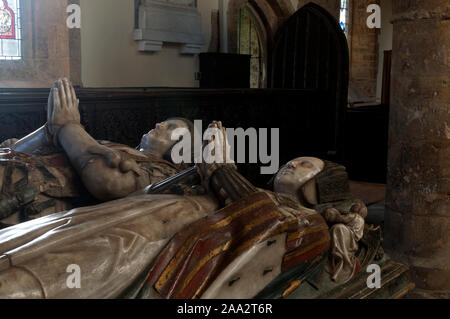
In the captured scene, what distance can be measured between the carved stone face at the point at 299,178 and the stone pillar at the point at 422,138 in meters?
1.80

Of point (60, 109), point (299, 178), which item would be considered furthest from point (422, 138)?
point (60, 109)

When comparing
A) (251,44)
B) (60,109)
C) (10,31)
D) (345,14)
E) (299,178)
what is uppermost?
(345,14)

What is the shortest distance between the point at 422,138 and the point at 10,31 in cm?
513

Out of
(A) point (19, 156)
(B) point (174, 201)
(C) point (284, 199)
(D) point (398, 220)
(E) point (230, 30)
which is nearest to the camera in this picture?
(B) point (174, 201)

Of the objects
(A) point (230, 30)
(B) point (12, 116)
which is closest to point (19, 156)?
(B) point (12, 116)

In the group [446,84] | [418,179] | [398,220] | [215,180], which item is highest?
[446,84]

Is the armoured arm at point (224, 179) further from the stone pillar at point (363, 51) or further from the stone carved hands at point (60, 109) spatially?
the stone pillar at point (363, 51)

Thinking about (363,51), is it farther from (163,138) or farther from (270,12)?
(163,138)

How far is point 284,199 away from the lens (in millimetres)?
2576

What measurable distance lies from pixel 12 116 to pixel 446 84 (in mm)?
3432

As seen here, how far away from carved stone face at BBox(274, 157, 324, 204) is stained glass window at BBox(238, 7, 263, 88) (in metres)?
8.74

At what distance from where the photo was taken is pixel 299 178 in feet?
9.18


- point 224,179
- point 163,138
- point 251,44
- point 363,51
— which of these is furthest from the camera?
point 363,51
